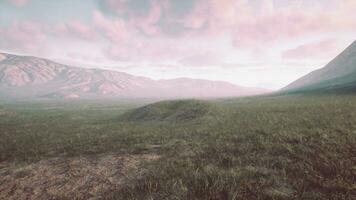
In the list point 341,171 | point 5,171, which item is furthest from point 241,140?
point 5,171

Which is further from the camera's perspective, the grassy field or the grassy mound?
the grassy mound

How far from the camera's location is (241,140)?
1516 cm

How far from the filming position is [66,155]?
49.6 feet

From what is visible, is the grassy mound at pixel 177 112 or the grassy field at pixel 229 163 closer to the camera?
the grassy field at pixel 229 163

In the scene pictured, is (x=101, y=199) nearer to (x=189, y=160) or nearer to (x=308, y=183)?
(x=189, y=160)

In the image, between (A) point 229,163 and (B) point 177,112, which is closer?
(A) point 229,163

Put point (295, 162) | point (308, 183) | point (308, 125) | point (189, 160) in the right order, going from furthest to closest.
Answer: point (308, 125)
point (189, 160)
point (295, 162)
point (308, 183)

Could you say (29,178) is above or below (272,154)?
below

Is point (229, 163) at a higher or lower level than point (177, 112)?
lower

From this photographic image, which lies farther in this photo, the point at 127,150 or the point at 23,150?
the point at 23,150

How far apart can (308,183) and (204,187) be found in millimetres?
3720

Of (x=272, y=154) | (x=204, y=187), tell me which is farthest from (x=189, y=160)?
(x=272, y=154)

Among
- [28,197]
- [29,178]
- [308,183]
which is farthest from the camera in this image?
[29,178]

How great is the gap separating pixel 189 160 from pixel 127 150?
5.53m
